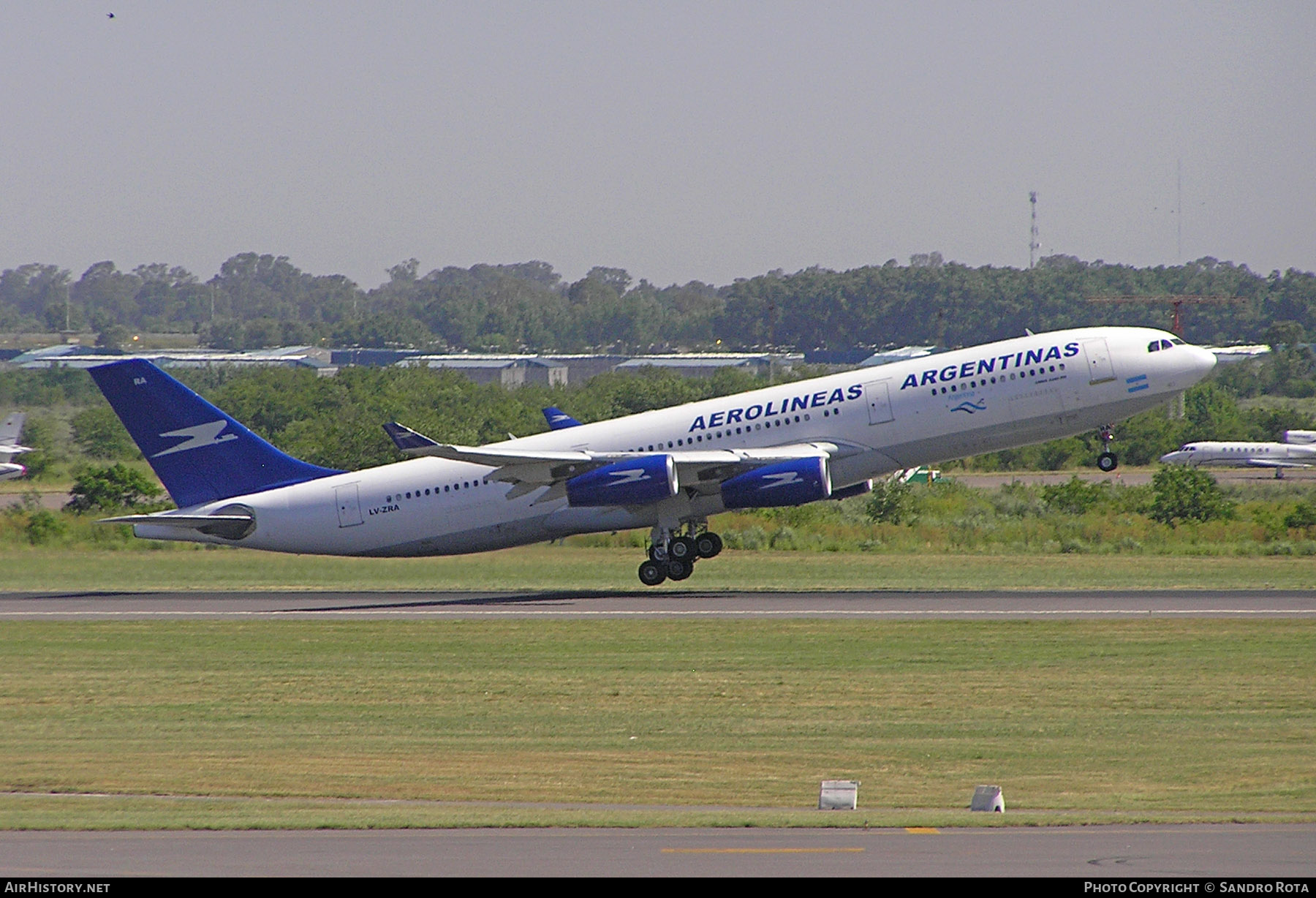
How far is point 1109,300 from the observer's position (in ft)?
444

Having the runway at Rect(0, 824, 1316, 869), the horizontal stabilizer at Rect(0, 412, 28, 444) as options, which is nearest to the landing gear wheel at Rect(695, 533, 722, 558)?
the runway at Rect(0, 824, 1316, 869)

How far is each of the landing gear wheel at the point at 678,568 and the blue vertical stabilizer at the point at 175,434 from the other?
1051 cm

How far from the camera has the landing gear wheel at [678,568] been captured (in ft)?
129

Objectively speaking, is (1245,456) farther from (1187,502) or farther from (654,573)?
(654,573)

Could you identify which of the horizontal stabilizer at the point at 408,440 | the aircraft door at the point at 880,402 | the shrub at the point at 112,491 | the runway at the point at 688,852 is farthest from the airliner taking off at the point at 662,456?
the runway at the point at 688,852

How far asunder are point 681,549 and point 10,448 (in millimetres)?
41708

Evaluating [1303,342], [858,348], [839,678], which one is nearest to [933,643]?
[839,678]

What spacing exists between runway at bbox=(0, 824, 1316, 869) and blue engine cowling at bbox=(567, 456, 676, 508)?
2288 cm

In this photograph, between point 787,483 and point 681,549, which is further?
point 681,549

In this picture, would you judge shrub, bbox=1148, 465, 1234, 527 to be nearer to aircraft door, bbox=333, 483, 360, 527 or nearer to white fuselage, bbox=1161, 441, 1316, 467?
aircraft door, bbox=333, 483, 360, 527

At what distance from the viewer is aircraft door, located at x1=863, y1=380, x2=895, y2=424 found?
3766 centimetres

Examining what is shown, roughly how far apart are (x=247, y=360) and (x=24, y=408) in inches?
1919

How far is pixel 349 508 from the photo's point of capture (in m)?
Answer: 39.5

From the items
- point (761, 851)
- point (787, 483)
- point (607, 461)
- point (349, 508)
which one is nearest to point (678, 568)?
point (607, 461)
